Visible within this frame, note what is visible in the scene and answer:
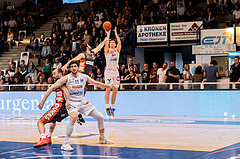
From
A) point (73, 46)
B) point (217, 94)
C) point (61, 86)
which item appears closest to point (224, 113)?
point (217, 94)

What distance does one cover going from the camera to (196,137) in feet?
30.8

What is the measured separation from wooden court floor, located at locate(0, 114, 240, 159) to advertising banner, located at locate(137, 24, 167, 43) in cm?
808

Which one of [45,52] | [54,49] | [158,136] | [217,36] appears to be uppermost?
[217,36]

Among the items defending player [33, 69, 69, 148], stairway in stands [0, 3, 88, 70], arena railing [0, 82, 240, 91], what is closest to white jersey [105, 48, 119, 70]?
arena railing [0, 82, 240, 91]

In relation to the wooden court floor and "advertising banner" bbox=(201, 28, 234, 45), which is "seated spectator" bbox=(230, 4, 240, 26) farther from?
the wooden court floor

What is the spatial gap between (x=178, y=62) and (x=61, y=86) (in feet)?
54.6

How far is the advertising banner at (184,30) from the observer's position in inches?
778

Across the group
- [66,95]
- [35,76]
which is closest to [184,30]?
[35,76]

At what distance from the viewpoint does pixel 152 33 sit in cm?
2052

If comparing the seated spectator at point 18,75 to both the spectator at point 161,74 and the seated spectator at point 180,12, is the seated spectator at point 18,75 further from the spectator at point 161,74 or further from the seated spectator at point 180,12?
the seated spectator at point 180,12

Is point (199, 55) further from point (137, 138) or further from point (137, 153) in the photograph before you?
point (137, 153)

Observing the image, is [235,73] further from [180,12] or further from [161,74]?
[180,12]

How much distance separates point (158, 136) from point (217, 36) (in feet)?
33.5

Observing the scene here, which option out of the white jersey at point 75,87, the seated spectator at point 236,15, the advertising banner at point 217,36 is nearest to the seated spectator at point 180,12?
the advertising banner at point 217,36
